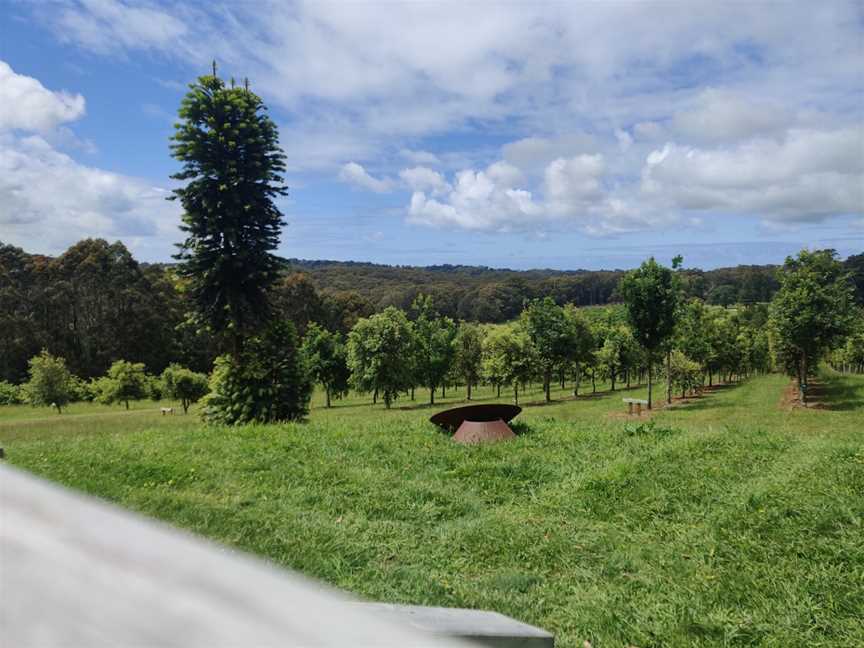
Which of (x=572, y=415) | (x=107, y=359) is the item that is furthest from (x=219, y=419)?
→ (x=107, y=359)

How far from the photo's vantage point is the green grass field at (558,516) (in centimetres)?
427

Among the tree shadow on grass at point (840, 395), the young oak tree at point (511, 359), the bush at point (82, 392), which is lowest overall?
the bush at point (82, 392)

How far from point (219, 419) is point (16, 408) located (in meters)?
36.3

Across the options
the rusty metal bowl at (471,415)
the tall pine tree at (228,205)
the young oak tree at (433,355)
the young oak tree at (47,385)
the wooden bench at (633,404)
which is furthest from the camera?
the young oak tree at (433,355)

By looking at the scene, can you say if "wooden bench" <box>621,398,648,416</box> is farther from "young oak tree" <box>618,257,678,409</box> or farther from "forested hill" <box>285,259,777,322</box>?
"forested hill" <box>285,259,777,322</box>

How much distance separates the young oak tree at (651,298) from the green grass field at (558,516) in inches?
804


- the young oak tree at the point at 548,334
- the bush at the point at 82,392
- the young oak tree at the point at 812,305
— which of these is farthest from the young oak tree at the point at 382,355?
the young oak tree at the point at 812,305

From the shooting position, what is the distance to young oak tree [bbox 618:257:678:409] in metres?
29.5

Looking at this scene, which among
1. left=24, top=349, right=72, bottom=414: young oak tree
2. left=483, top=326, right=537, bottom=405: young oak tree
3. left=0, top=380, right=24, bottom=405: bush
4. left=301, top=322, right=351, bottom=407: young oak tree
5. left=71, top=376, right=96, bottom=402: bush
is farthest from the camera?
left=301, top=322, right=351, bottom=407: young oak tree

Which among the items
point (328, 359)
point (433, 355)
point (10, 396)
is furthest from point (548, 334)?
point (10, 396)

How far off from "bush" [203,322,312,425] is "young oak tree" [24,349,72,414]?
30122mm

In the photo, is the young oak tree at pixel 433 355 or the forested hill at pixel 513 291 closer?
the young oak tree at pixel 433 355

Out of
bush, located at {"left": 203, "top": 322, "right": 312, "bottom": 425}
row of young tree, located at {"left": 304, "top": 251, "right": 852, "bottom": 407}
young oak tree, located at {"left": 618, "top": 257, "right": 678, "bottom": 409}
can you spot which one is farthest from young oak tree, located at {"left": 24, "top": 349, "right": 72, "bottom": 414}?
young oak tree, located at {"left": 618, "top": 257, "right": 678, "bottom": 409}

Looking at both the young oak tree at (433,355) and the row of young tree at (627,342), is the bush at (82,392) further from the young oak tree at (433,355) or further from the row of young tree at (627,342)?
the young oak tree at (433,355)
